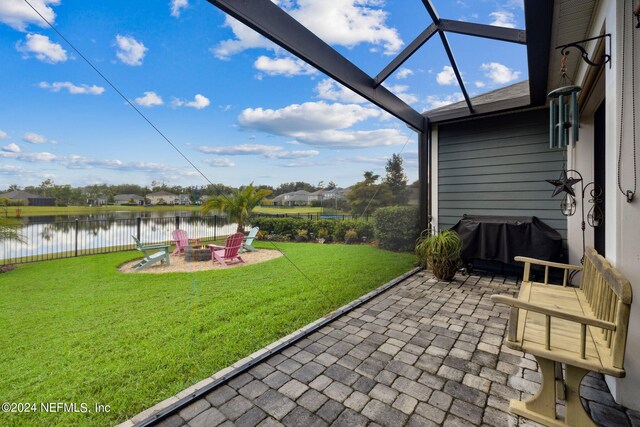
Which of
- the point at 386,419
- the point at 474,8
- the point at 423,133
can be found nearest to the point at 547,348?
the point at 386,419

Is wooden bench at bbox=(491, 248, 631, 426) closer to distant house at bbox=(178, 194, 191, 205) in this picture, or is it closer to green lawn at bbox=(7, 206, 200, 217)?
distant house at bbox=(178, 194, 191, 205)

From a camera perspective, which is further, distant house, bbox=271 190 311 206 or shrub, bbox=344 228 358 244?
shrub, bbox=344 228 358 244

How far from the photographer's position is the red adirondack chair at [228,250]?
227 centimetres

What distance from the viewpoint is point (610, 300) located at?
61.0 inches

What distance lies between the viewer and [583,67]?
8.96 ft

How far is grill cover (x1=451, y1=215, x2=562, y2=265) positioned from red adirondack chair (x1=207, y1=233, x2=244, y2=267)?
11.8 feet

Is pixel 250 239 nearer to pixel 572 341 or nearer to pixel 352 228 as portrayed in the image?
pixel 352 228

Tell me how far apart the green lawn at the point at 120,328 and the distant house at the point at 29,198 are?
0.95ft

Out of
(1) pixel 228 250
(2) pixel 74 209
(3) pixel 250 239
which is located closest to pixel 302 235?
(3) pixel 250 239

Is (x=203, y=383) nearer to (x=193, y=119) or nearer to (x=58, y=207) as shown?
(x=58, y=207)

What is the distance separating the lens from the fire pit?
2.11 m

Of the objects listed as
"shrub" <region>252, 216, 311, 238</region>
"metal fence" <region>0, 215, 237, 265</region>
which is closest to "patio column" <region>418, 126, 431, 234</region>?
"shrub" <region>252, 216, 311, 238</region>

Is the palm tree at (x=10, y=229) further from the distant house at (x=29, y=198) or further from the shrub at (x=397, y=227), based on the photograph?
the shrub at (x=397, y=227)

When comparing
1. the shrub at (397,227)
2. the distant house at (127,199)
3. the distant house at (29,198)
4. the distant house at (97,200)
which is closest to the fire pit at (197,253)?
the distant house at (127,199)
